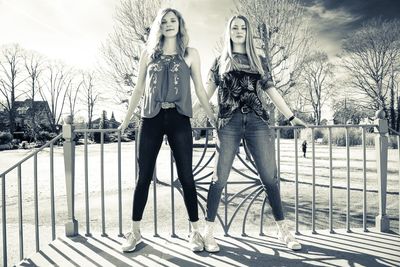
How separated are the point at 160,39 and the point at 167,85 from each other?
0.45m

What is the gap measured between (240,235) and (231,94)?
1466 mm

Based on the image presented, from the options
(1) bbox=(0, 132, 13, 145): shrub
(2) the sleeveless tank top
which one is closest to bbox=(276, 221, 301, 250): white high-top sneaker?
(2) the sleeveless tank top

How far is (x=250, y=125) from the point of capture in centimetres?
262

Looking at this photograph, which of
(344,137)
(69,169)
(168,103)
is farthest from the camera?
(344,137)

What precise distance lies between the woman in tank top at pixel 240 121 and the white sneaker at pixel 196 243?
5 centimetres

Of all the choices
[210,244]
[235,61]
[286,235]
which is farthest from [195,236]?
[235,61]

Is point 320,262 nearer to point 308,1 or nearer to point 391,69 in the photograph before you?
point 308,1

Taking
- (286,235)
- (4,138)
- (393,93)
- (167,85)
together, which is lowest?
(286,235)

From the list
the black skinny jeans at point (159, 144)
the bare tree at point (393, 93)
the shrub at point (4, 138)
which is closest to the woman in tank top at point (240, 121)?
the black skinny jeans at point (159, 144)

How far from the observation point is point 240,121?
8.59 feet

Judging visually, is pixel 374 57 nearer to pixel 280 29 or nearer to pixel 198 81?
pixel 280 29

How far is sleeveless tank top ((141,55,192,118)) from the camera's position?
2.47m

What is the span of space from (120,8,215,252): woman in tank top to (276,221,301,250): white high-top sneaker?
77cm

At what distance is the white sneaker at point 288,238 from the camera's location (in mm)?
2597
